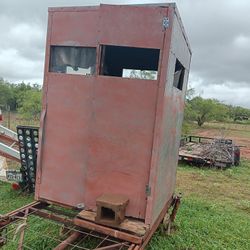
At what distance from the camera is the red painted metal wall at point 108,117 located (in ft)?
9.08

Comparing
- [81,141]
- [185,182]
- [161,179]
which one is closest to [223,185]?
[185,182]

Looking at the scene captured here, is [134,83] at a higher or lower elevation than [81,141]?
higher

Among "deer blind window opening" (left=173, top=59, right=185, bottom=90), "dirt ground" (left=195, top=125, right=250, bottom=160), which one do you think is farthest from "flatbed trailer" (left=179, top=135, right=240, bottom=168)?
"deer blind window opening" (left=173, top=59, right=185, bottom=90)

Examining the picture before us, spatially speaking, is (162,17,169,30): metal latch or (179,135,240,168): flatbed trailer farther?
(179,135,240,168): flatbed trailer

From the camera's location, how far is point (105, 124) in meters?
2.93

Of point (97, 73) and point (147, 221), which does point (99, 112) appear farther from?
point (147, 221)

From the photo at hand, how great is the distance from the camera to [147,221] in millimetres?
2889

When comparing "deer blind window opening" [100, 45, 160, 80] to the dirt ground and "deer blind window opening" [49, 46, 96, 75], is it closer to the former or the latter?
"deer blind window opening" [49, 46, 96, 75]

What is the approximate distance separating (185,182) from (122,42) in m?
6.25

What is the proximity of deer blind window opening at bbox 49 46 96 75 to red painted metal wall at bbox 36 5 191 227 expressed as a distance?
0.07 m

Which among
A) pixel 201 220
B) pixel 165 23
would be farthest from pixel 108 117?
pixel 201 220

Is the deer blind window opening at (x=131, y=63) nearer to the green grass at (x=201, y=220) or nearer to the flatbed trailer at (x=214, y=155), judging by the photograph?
the green grass at (x=201, y=220)

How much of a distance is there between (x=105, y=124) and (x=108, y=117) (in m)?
0.08

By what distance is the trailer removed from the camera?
2754 mm
